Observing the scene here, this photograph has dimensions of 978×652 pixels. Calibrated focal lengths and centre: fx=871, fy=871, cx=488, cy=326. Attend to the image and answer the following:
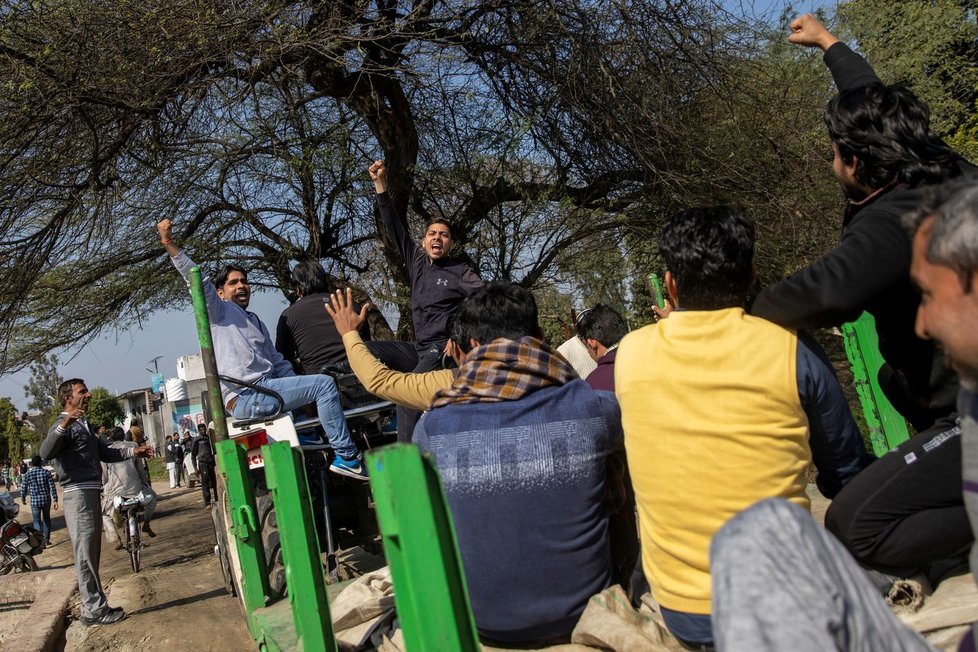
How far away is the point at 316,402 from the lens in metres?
5.61

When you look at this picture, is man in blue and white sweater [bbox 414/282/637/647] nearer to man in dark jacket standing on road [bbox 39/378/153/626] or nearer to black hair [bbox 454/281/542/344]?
black hair [bbox 454/281/542/344]

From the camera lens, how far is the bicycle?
10.0 metres

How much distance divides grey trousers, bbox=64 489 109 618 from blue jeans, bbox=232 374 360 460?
104 inches

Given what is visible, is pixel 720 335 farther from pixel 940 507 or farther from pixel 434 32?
pixel 434 32

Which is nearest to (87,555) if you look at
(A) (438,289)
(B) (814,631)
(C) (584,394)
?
(A) (438,289)

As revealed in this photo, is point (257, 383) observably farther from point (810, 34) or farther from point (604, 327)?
point (810, 34)

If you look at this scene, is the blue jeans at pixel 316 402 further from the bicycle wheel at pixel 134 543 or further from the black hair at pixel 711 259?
the bicycle wheel at pixel 134 543

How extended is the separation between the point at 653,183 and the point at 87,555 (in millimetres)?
6061

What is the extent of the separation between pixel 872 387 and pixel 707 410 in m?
2.80

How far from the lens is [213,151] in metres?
9.16

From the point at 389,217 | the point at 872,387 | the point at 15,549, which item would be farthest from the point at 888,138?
the point at 15,549

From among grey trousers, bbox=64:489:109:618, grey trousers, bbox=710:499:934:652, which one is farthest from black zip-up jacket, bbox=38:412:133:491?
grey trousers, bbox=710:499:934:652

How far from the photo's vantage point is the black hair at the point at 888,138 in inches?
92.4

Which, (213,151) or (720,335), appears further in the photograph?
(213,151)
